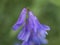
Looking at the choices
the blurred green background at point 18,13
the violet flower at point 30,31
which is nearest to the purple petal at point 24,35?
the violet flower at point 30,31

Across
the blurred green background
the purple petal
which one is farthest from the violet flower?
the blurred green background

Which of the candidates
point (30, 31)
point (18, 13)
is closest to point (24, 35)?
point (30, 31)

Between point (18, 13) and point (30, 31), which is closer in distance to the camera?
point (30, 31)

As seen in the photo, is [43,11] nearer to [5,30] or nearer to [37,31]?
[5,30]

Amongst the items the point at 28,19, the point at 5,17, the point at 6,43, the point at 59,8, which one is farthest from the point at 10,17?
the point at 28,19

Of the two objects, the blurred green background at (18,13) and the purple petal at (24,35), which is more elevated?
the blurred green background at (18,13)

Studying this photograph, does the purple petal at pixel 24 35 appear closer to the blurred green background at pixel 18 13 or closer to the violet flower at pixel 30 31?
the violet flower at pixel 30 31

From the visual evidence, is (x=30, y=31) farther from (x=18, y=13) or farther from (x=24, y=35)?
(x=18, y=13)
